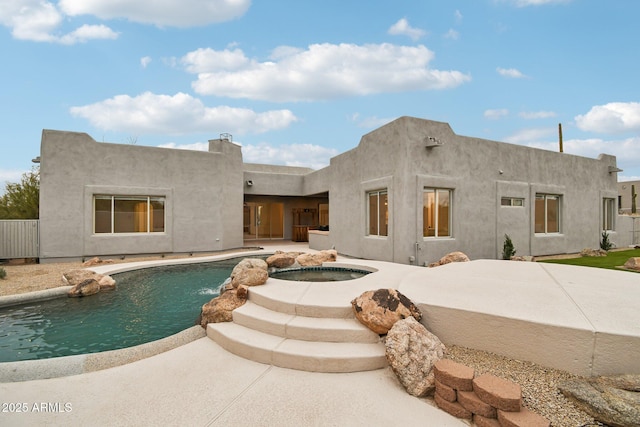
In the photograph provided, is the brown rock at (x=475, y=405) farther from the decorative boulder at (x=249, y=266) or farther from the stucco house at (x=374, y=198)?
the stucco house at (x=374, y=198)

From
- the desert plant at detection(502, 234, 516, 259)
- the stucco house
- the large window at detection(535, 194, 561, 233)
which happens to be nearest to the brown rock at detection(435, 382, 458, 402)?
the stucco house

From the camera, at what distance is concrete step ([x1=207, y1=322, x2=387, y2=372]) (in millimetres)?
3500

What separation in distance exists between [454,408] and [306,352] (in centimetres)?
172

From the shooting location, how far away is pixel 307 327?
3.99m

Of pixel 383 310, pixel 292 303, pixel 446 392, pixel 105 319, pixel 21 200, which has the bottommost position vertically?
pixel 105 319

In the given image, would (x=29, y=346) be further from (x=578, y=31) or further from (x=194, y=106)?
(x=194, y=106)

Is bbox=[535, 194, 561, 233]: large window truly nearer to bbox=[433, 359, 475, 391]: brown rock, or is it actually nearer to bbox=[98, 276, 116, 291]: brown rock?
bbox=[433, 359, 475, 391]: brown rock

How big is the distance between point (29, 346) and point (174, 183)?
402 inches

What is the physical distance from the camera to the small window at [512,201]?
11778 millimetres

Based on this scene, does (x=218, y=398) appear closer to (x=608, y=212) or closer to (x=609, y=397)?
(x=609, y=397)

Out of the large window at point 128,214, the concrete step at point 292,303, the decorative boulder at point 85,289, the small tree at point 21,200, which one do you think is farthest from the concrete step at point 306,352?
the small tree at point 21,200

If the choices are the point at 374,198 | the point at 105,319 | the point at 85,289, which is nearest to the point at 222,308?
the point at 105,319

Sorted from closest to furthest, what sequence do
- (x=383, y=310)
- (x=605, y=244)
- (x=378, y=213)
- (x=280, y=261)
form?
(x=383, y=310)
(x=280, y=261)
(x=378, y=213)
(x=605, y=244)

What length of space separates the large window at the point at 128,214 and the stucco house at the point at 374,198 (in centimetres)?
4
